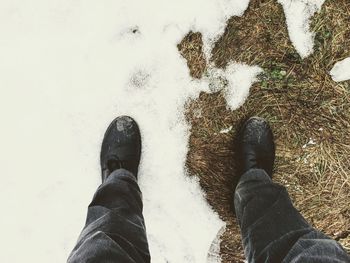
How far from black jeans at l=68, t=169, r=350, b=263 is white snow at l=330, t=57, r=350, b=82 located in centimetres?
60

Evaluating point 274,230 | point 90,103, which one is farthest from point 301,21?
point 90,103

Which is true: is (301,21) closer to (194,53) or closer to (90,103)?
(194,53)

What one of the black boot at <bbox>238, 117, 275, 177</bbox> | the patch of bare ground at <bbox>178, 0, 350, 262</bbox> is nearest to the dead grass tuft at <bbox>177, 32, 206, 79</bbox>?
the patch of bare ground at <bbox>178, 0, 350, 262</bbox>

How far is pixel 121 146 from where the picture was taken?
183cm

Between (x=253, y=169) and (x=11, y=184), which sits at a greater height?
(x=11, y=184)

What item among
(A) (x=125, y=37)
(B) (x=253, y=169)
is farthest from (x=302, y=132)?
(A) (x=125, y=37)

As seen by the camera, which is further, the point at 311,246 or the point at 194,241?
the point at 194,241

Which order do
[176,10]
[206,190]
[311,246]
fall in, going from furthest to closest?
[206,190]
[176,10]
[311,246]

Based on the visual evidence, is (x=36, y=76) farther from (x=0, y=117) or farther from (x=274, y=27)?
(x=274, y=27)

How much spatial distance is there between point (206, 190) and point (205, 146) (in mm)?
233

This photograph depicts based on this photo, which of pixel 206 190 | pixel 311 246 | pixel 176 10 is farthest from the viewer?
pixel 206 190

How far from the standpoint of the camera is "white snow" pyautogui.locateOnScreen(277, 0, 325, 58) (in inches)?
68.1

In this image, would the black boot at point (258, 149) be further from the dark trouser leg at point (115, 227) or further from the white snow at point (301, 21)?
the dark trouser leg at point (115, 227)

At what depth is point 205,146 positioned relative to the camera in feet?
6.01
